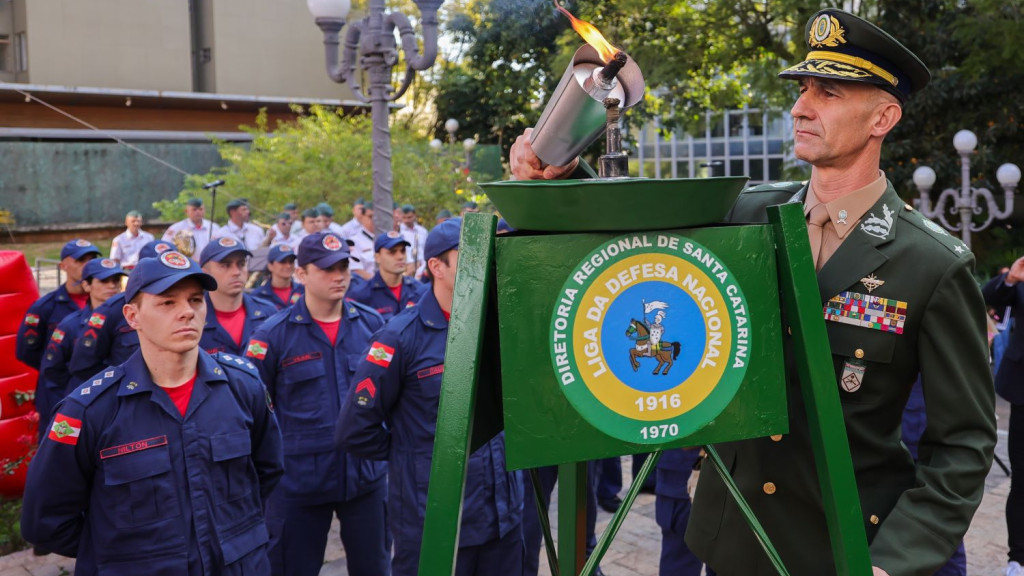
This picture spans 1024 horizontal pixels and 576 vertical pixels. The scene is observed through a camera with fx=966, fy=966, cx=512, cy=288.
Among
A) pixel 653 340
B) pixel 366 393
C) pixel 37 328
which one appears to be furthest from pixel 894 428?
pixel 37 328

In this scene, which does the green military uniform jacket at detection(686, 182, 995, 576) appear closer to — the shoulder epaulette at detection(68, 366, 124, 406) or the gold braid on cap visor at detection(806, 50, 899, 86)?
the gold braid on cap visor at detection(806, 50, 899, 86)

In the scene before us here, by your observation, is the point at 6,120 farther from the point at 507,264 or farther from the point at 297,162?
the point at 507,264

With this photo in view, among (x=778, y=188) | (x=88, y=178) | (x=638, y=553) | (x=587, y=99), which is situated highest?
(x=88, y=178)

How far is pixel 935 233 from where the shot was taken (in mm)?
2289

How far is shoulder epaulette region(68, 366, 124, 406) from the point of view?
11.6 ft

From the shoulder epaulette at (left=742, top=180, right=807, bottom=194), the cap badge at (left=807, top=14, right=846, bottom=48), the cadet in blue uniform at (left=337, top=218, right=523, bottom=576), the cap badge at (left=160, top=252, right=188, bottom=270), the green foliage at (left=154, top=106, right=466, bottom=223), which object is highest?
the green foliage at (left=154, top=106, right=466, bottom=223)

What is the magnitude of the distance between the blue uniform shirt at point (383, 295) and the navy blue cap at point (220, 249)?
1.83 m

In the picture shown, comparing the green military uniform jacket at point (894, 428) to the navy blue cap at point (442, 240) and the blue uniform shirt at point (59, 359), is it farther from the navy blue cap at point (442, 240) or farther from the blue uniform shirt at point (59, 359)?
the blue uniform shirt at point (59, 359)

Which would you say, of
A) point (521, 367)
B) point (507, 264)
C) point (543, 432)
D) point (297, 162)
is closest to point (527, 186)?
point (507, 264)

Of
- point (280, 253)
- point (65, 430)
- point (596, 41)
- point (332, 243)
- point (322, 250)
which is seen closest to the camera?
point (596, 41)

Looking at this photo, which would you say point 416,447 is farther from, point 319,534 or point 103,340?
point 103,340

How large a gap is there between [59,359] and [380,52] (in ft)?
14.0

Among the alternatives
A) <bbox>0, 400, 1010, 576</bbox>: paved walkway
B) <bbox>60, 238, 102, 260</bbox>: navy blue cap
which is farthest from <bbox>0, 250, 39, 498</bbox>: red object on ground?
<bbox>0, 400, 1010, 576</bbox>: paved walkway

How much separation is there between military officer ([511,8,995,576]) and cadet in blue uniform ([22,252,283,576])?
1960mm
